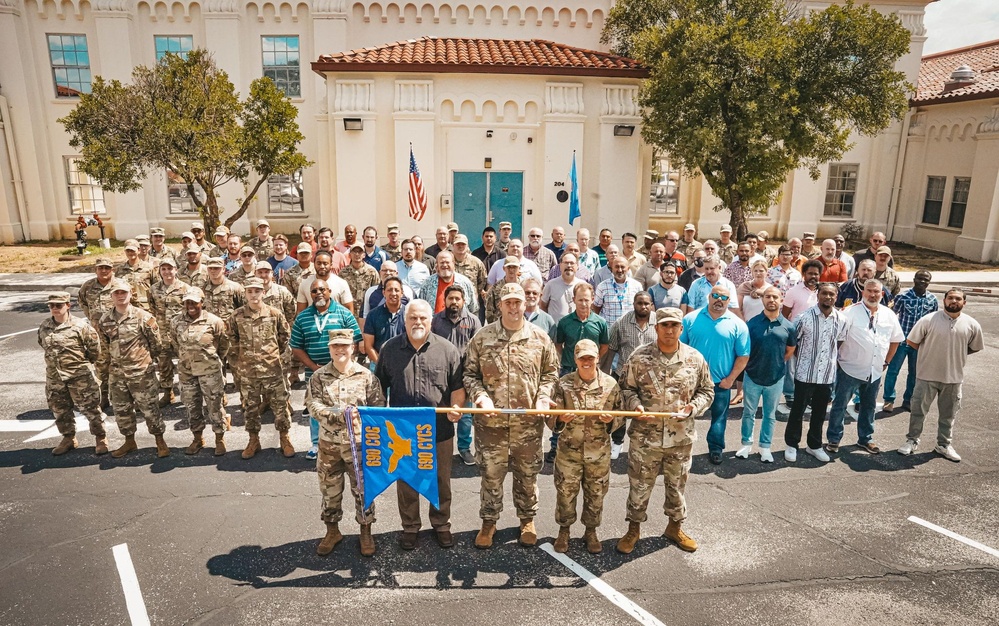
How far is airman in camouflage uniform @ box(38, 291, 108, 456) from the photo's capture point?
684 centimetres

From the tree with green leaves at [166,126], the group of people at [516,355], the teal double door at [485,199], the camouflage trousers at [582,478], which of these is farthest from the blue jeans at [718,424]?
the tree with green leaves at [166,126]

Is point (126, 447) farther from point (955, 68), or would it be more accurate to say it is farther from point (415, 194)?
point (955, 68)

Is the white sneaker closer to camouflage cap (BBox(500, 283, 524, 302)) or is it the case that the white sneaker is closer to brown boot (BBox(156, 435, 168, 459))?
camouflage cap (BBox(500, 283, 524, 302))

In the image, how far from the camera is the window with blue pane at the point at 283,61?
21016 mm

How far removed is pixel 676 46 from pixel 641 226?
4711 mm

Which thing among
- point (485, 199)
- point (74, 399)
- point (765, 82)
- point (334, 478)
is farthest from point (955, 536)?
point (485, 199)

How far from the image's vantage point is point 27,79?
807 inches

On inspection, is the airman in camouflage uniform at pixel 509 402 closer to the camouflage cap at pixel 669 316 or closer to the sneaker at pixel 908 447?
the camouflage cap at pixel 669 316

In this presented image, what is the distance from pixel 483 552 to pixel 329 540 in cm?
127

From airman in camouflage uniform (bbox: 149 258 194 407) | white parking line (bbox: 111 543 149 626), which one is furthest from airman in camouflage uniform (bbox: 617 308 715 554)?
airman in camouflage uniform (bbox: 149 258 194 407)

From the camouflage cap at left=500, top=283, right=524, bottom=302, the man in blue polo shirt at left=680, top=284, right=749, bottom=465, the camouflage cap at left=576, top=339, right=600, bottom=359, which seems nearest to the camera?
the camouflage cap at left=576, top=339, right=600, bottom=359

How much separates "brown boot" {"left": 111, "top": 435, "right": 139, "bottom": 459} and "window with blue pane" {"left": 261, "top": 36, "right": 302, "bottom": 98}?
16.7m

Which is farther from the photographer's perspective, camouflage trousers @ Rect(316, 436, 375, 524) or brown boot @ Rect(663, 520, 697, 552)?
brown boot @ Rect(663, 520, 697, 552)

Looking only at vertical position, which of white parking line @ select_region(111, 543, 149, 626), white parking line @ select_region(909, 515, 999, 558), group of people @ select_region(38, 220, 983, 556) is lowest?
white parking line @ select_region(111, 543, 149, 626)
